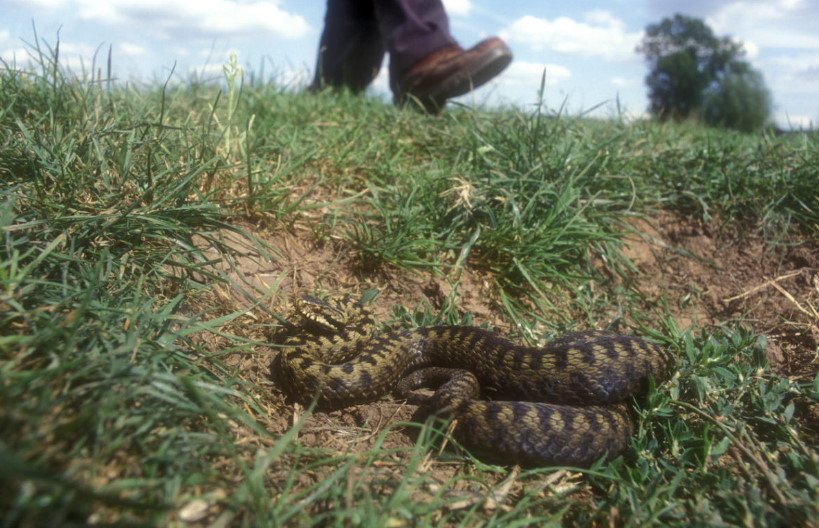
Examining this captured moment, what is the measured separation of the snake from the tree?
38.2 m

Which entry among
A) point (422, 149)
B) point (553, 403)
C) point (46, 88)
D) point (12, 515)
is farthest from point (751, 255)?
point (46, 88)

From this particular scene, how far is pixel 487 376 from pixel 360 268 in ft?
3.80

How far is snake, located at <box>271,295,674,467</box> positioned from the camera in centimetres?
271

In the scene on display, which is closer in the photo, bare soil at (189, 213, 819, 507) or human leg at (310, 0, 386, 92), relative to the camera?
bare soil at (189, 213, 819, 507)

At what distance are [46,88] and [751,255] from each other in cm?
514

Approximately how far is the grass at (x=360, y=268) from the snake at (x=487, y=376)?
0.13 metres

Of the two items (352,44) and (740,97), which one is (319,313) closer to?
(352,44)

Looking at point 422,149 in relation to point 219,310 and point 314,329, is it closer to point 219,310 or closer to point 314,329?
point 314,329

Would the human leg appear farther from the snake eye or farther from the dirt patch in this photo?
the snake eye

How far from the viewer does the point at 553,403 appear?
3.27 meters

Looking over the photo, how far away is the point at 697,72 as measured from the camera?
42.9 meters

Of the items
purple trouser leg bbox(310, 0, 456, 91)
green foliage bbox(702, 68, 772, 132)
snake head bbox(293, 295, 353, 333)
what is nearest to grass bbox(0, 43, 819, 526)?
snake head bbox(293, 295, 353, 333)

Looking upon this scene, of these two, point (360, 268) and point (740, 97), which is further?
point (740, 97)

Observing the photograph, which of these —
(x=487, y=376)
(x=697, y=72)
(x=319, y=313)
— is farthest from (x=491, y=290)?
(x=697, y=72)
